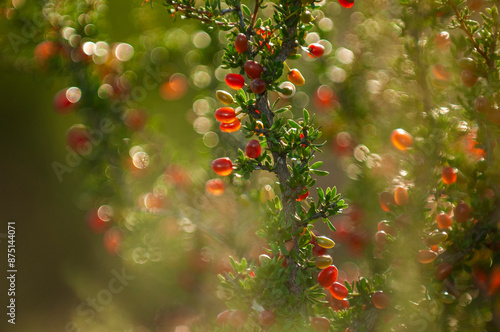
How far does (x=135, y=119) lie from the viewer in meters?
0.68

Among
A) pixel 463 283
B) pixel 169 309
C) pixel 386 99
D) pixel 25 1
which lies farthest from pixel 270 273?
pixel 25 1

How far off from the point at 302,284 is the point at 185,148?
1.59ft

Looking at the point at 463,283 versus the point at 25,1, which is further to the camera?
the point at 25,1

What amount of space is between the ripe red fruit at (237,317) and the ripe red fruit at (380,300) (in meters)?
0.11

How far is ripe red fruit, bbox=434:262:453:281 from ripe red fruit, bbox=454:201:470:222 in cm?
4

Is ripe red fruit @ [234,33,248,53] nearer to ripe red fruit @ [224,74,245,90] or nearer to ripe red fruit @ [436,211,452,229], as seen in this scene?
ripe red fruit @ [224,74,245,90]

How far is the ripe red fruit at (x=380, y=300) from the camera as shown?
367mm

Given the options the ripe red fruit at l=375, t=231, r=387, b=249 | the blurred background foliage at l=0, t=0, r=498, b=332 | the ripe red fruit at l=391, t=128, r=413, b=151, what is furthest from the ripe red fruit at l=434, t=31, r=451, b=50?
the ripe red fruit at l=375, t=231, r=387, b=249

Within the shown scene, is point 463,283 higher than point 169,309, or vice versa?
point 463,283

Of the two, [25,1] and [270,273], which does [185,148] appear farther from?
[270,273]

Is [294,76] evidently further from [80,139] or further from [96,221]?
[96,221]

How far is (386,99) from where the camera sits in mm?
553

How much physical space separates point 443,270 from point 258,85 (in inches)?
8.7

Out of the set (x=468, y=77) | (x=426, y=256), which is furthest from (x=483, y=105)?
(x=426, y=256)
